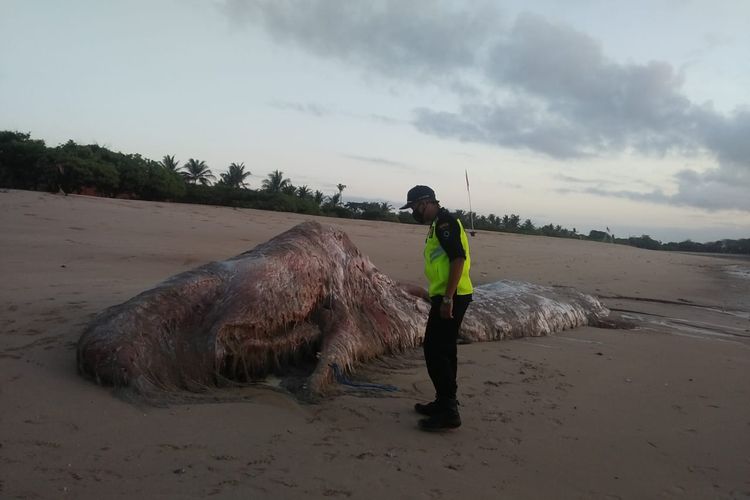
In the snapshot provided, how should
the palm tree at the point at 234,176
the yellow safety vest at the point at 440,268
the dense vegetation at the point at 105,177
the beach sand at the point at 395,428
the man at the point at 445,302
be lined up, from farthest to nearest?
the palm tree at the point at 234,176 → the dense vegetation at the point at 105,177 → the yellow safety vest at the point at 440,268 → the man at the point at 445,302 → the beach sand at the point at 395,428

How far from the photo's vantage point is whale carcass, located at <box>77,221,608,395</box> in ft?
12.3

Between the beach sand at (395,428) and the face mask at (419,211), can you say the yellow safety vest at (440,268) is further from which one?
the beach sand at (395,428)

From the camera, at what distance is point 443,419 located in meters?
3.78

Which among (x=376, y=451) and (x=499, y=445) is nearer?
(x=376, y=451)

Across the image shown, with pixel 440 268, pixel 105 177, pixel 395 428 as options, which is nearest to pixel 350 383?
pixel 395 428

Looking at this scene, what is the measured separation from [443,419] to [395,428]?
0.34 meters

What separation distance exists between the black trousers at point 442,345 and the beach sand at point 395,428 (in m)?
0.34

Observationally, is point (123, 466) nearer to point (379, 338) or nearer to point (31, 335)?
point (31, 335)

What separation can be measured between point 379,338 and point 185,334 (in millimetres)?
2163

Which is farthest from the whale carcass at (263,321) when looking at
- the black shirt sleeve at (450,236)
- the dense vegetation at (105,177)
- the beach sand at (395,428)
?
the dense vegetation at (105,177)

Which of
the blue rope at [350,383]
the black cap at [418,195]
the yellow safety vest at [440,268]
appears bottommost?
the blue rope at [350,383]

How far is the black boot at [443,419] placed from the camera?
374 centimetres

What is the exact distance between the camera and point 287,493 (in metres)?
2.71

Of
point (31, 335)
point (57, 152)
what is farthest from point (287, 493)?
point (57, 152)
